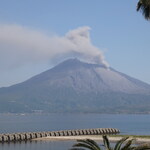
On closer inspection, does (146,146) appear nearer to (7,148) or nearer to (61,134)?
(7,148)

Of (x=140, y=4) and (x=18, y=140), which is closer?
(x=140, y=4)

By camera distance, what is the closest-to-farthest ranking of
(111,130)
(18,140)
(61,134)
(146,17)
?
(146,17)
(18,140)
(61,134)
(111,130)

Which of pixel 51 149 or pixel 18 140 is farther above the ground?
pixel 18 140

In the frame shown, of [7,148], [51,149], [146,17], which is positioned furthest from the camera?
[7,148]

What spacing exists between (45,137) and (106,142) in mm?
61284

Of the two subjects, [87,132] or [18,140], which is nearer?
[18,140]

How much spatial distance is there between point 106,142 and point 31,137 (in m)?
60.9

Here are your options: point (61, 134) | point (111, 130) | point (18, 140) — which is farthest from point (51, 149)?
point (111, 130)

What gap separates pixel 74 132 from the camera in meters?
96.6

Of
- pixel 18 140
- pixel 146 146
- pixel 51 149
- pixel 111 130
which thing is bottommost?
pixel 146 146

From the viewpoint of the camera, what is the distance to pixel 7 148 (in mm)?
68625

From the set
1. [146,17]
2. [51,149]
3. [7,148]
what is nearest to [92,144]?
[146,17]

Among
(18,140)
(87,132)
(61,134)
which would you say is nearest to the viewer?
(18,140)

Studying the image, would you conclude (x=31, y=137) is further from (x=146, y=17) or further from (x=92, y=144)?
(x=92, y=144)
